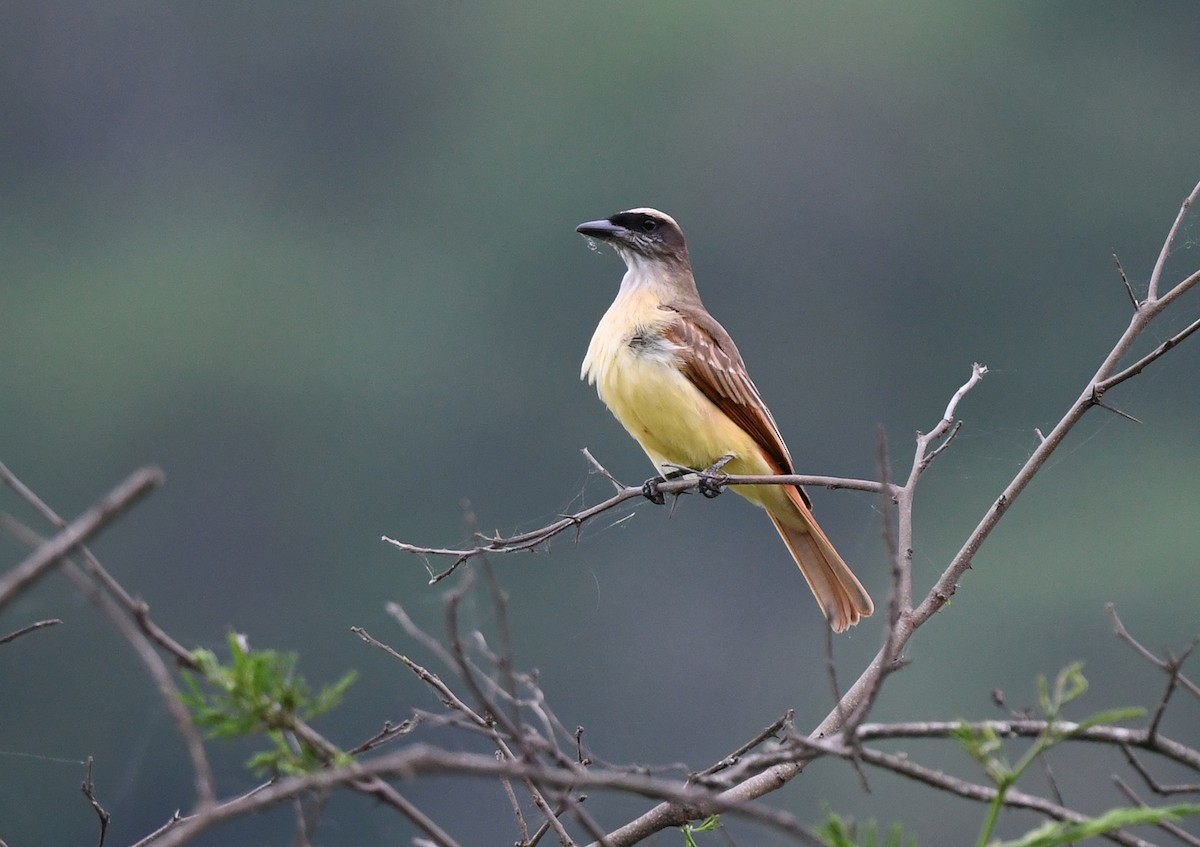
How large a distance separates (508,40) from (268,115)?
751 centimetres

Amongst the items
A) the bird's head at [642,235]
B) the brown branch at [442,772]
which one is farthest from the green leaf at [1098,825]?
the bird's head at [642,235]

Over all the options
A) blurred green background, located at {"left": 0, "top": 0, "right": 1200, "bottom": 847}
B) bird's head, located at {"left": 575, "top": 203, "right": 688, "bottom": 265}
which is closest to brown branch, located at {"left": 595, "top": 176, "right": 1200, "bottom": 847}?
bird's head, located at {"left": 575, "top": 203, "right": 688, "bottom": 265}

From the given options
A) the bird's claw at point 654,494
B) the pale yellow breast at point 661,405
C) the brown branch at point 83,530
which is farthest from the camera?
the pale yellow breast at point 661,405

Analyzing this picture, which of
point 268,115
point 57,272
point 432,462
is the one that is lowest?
point 432,462

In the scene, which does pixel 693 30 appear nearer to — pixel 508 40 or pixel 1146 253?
pixel 508 40

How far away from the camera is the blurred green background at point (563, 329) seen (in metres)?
22.8

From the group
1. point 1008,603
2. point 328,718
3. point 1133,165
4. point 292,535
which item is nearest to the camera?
point 328,718

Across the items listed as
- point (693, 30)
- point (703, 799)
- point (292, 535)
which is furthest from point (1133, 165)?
point (703, 799)

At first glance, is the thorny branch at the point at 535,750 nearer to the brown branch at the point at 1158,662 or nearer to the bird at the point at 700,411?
the brown branch at the point at 1158,662

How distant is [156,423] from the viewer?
100 ft

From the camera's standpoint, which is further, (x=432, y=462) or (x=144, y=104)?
(x=144, y=104)

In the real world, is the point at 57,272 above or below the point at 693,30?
below

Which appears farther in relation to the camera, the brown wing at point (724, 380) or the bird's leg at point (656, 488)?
the brown wing at point (724, 380)

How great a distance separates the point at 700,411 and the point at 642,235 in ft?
3.41
